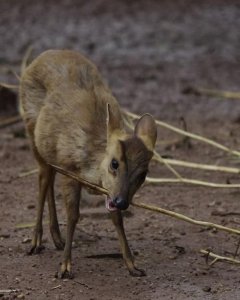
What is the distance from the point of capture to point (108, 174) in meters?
6.06

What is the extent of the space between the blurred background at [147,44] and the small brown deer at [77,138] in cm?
350

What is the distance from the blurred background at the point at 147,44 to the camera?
1211 cm

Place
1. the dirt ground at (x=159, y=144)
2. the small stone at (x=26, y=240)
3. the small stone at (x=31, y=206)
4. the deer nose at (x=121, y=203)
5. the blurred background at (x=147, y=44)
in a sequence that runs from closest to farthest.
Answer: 1. the deer nose at (x=121, y=203)
2. the dirt ground at (x=159, y=144)
3. the small stone at (x=26, y=240)
4. the small stone at (x=31, y=206)
5. the blurred background at (x=147, y=44)

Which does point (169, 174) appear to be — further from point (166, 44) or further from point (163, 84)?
point (166, 44)

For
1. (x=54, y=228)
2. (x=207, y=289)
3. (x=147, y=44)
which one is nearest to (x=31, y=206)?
(x=54, y=228)

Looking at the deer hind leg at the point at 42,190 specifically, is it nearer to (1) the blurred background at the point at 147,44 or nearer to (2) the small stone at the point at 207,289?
(2) the small stone at the point at 207,289

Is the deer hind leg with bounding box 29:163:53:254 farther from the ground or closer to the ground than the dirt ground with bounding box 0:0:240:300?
farther from the ground

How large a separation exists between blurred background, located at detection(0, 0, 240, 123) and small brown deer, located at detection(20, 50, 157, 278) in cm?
350

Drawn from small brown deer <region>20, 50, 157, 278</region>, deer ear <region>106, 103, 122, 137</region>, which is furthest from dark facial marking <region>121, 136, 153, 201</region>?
deer ear <region>106, 103, 122, 137</region>

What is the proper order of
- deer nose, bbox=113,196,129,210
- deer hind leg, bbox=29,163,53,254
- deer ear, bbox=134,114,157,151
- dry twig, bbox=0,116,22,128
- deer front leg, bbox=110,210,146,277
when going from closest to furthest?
deer nose, bbox=113,196,129,210 < deer ear, bbox=134,114,157,151 < deer front leg, bbox=110,210,146,277 < deer hind leg, bbox=29,163,53,254 < dry twig, bbox=0,116,22,128

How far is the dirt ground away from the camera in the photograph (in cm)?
635

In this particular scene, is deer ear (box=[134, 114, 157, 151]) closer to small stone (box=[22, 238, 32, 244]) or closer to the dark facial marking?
the dark facial marking

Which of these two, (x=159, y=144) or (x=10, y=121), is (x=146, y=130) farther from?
(x=10, y=121)

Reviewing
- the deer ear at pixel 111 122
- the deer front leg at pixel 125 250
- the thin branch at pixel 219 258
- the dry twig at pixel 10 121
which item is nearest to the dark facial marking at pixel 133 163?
the deer ear at pixel 111 122
